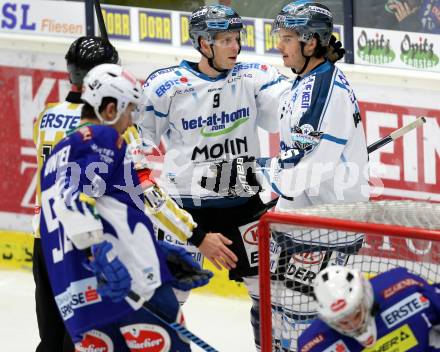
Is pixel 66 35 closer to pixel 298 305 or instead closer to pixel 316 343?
pixel 298 305

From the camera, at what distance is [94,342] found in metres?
3.65

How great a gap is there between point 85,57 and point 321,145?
2.72 feet

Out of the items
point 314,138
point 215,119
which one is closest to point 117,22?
point 215,119

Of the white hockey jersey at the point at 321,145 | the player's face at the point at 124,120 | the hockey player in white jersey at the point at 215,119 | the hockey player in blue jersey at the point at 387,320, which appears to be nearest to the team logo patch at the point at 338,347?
the hockey player in blue jersey at the point at 387,320

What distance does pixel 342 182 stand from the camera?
4309 mm

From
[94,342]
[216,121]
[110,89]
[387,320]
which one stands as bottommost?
[94,342]

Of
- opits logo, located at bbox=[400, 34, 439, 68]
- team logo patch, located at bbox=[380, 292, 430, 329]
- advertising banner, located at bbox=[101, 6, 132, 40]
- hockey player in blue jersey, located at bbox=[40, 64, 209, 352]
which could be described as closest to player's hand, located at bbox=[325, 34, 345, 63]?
hockey player in blue jersey, located at bbox=[40, 64, 209, 352]

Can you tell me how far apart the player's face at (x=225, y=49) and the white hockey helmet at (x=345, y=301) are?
161 centimetres

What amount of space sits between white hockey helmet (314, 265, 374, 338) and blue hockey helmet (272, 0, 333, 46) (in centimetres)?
126

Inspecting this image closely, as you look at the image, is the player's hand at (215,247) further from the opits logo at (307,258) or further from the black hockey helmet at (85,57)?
the black hockey helmet at (85,57)

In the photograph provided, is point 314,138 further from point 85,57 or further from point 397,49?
point 397,49

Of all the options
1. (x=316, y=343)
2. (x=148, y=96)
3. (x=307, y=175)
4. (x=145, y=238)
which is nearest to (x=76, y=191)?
(x=145, y=238)

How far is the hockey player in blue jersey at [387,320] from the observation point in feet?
10.9

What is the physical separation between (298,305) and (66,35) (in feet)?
8.81
